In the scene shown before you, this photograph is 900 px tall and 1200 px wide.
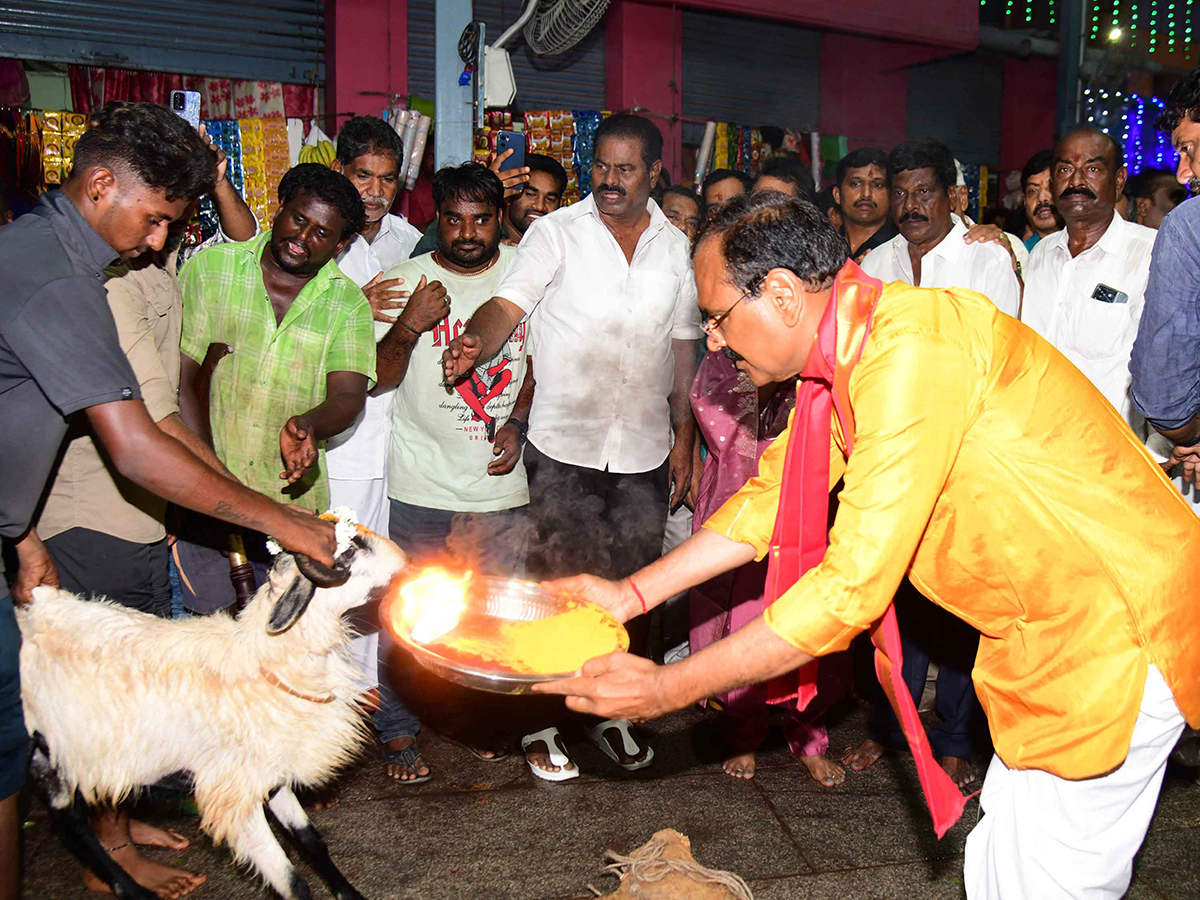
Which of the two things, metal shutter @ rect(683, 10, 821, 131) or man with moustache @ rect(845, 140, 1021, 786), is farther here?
metal shutter @ rect(683, 10, 821, 131)

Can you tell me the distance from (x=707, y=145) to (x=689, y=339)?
216 inches

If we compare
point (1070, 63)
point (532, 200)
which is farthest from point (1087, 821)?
point (1070, 63)

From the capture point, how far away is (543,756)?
15.2ft

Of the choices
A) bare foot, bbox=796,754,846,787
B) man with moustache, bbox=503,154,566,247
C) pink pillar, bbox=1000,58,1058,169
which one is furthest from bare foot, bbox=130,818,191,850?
pink pillar, bbox=1000,58,1058,169

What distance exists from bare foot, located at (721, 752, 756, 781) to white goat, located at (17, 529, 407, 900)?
1994 mm

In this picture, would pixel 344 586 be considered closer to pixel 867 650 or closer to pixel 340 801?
pixel 340 801

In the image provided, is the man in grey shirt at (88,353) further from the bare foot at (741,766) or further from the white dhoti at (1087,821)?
the bare foot at (741,766)

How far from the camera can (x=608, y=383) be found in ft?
16.5

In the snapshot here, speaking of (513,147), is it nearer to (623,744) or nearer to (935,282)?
(935,282)

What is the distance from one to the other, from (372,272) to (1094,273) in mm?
3962

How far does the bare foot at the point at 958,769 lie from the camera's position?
4547 millimetres

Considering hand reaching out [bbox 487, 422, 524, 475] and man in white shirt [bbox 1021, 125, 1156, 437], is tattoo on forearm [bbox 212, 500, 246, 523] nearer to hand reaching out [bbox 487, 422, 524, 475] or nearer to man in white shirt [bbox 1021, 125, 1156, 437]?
hand reaching out [bbox 487, 422, 524, 475]

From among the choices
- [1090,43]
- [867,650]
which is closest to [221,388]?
[867,650]

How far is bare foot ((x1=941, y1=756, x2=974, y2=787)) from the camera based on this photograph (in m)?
4.55
